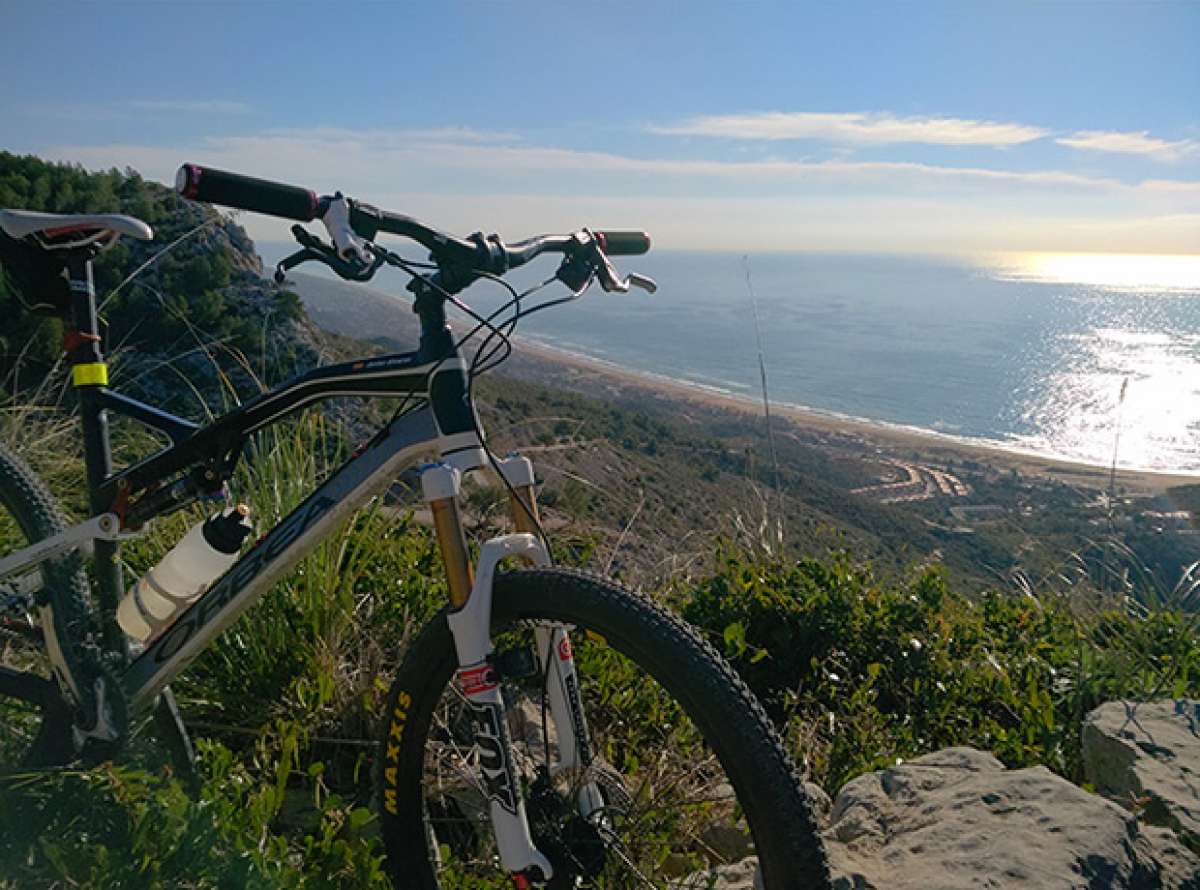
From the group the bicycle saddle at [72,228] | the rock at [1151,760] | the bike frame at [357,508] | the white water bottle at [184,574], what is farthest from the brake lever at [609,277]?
the rock at [1151,760]

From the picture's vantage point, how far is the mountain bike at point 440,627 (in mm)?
1409

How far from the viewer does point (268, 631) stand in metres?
2.67

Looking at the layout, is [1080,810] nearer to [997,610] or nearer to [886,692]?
[886,692]

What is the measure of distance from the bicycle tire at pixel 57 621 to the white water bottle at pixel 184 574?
0.13 m

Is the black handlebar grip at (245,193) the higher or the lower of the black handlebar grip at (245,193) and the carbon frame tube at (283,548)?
the higher

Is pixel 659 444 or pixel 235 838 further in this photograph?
pixel 659 444

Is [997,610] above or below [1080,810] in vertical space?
below

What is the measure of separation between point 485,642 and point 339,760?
4.15ft

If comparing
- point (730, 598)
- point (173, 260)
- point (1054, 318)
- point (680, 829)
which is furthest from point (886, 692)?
point (1054, 318)

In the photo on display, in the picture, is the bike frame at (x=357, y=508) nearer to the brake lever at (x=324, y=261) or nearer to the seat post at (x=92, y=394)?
the seat post at (x=92, y=394)

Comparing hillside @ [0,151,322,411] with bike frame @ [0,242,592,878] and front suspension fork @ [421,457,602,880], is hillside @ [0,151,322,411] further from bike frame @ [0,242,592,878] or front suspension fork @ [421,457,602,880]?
front suspension fork @ [421,457,602,880]

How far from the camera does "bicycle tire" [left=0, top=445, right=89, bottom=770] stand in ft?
6.86

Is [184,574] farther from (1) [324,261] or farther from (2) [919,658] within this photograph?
(2) [919,658]

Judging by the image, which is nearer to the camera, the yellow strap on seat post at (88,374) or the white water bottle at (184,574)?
the white water bottle at (184,574)
